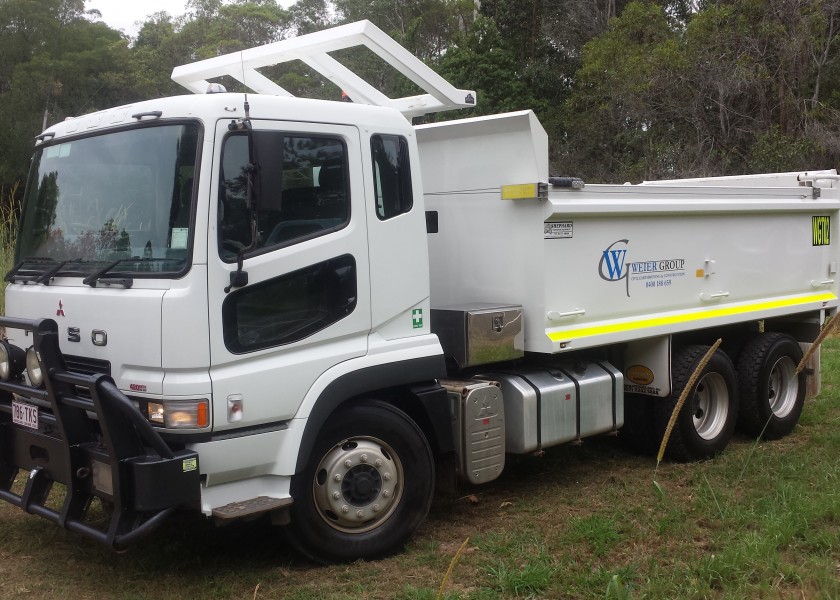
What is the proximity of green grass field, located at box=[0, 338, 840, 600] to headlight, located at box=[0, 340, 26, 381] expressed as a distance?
1.06 m

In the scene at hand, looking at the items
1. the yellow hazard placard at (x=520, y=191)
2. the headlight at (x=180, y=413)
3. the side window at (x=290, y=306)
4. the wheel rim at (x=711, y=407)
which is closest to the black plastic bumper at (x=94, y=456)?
the headlight at (x=180, y=413)

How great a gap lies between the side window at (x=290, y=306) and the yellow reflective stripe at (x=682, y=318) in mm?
1624

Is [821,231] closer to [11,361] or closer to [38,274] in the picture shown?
[38,274]

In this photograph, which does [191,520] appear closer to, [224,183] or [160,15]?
[224,183]

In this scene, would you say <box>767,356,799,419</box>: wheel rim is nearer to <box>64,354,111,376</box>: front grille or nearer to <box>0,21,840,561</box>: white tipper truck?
<box>0,21,840,561</box>: white tipper truck

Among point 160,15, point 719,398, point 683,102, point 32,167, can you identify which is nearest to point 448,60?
point 683,102

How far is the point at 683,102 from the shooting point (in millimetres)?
19234

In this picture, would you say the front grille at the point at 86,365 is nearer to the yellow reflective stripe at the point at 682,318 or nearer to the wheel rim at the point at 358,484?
the wheel rim at the point at 358,484

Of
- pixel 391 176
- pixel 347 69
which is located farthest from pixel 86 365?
pixel 347 69

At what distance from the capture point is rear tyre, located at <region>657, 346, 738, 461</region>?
674cm

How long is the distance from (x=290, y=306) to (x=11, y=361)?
5.27 ft

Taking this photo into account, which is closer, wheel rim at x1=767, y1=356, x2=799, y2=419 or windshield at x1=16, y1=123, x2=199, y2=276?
windshield at x1=16, y1=123, x2=199, y2=276

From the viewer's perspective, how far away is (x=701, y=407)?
23.4 ft

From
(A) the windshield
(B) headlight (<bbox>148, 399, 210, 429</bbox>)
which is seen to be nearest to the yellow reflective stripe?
(B) headlight (<bbox>148, 399, 210, 429</bbox>)
